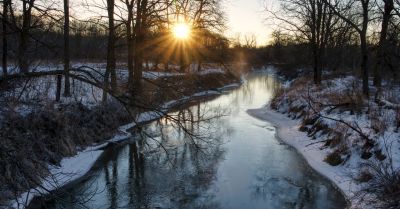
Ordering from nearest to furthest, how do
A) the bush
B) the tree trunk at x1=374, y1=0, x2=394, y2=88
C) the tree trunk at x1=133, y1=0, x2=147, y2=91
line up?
the tree trunk at x1=133, y1=0, x2=147, y2=91 < the bush < the tree trunk at x1=374, y1=0, x2=394, y2=88

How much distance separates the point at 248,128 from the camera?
1898 centimetres

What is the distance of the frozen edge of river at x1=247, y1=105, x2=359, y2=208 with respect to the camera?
10358 millimetres

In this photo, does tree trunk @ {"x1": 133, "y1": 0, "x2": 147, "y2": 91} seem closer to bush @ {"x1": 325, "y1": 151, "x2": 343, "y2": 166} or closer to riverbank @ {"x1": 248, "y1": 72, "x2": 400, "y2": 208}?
riverbank @ {"x1": 248, "y1": 72, "x2": 400, "y2": 208}

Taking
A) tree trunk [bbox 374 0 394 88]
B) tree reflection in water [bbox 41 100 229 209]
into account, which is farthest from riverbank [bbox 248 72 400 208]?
tree reflection in water [bbox 41 100 229 209]

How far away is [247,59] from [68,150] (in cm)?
9268

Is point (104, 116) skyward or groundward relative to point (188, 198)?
skyward

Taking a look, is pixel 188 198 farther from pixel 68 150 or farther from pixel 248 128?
pixel 248 128

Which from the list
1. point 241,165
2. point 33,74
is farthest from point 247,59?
point 33,74

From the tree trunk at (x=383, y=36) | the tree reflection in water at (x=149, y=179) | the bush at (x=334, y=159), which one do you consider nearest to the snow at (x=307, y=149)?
the bush at (x=334, y=159)

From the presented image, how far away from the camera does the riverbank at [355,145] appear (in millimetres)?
8789

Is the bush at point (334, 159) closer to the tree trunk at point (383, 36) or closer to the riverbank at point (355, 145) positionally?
the riverbank at point (355, 145)

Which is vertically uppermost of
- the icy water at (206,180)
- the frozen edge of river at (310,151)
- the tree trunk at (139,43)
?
the tree trunk at (139,43)

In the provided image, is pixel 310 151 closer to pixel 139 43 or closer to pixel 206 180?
pixel 206 180

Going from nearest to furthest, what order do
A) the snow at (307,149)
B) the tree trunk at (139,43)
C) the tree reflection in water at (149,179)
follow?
the tree trunk at (139,43)
the tree reflection in water at (149,179)
the snow at (307,149)
